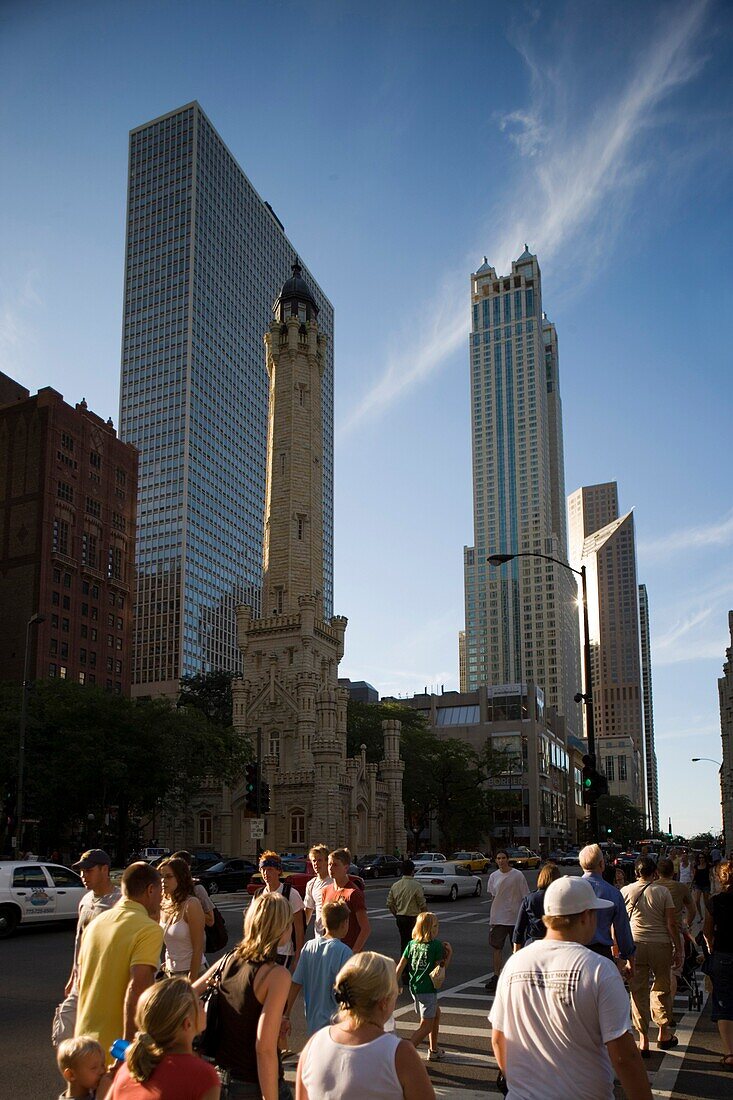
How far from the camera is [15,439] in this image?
9444cm

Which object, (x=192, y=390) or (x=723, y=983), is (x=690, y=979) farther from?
(x=192, y=390)

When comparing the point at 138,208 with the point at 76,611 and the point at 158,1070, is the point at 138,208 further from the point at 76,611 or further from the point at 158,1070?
the point at 158,1070

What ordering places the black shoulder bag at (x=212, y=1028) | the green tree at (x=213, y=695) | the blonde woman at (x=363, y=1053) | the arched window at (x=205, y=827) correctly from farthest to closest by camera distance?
the green tree at (x=213, y=695), the arched window at (x=205, y=827), the black shoulder bag at (x=212, y=1028), the blonde woman at (x=363, y=1053)

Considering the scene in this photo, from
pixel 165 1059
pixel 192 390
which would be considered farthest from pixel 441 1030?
pixel 192 390

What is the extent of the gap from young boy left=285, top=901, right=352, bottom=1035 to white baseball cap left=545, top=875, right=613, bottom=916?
2.19 metres

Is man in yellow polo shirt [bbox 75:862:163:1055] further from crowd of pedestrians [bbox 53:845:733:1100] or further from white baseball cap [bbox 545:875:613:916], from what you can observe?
white baseball cap [bbox 545:875:613:916]

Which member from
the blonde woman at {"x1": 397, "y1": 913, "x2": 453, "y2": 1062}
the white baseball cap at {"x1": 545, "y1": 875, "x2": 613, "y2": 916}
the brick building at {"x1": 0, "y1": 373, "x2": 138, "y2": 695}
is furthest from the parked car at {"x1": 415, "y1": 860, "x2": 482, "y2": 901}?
the brick building at {"x1": 0, "y1": 373, "x2": 138, "y2": 695}

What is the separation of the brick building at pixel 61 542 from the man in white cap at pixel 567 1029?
87628 mm

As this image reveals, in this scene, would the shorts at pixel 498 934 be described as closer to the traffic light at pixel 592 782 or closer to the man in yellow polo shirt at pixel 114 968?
the man in yellow polo shirt at pixel 114 968

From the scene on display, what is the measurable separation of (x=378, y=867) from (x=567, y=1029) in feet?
156

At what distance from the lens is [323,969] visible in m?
6.54

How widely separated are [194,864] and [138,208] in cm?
14528

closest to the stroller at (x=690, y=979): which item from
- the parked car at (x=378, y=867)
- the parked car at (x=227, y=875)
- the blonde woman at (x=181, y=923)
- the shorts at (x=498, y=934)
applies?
the shorts at (x=498, y=934)

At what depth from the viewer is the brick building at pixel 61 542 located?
297 feet
